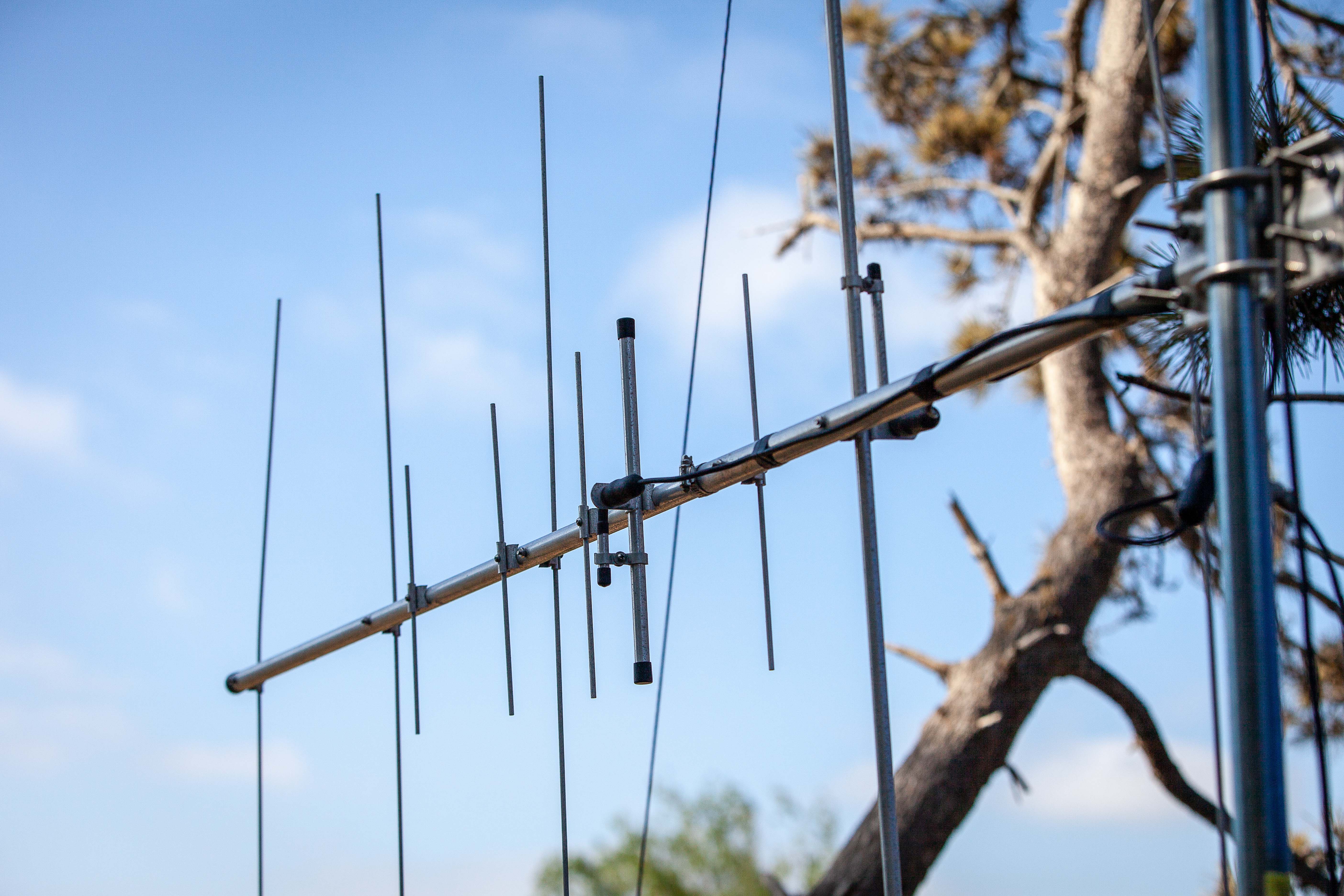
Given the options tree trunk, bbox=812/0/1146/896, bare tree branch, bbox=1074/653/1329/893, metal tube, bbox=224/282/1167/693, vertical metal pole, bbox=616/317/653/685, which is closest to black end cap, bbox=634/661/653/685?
vertical metal pole, bbox=616/317/653/685

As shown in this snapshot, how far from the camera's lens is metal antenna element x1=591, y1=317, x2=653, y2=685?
2084mm

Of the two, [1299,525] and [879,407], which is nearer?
[1299,525]

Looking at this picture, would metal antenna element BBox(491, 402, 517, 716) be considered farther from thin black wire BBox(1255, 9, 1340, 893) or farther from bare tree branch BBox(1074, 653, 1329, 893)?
bare tree branch BBox(1074, 653, 1329, 893)

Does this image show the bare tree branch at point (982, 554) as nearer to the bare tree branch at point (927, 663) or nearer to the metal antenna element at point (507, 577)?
the bare tree branch at point (927, 663)

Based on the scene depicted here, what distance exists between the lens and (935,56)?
25.0 feet

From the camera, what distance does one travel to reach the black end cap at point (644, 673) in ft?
6.75

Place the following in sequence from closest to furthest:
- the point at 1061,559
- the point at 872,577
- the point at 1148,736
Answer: the point at 872,577 → the point at 1061,559 → the point at 1148,736

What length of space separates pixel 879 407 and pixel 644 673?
23.7 inches

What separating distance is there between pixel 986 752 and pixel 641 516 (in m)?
3.39

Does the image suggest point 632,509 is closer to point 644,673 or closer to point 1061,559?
point 644,673

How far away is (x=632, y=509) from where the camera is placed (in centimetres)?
215

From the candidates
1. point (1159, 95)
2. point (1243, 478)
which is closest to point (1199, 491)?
point (1243, 478)

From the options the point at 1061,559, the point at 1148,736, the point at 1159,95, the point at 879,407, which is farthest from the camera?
the point at 1148,736

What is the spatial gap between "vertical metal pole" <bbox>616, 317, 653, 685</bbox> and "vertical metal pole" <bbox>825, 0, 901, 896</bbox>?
1.16ft
